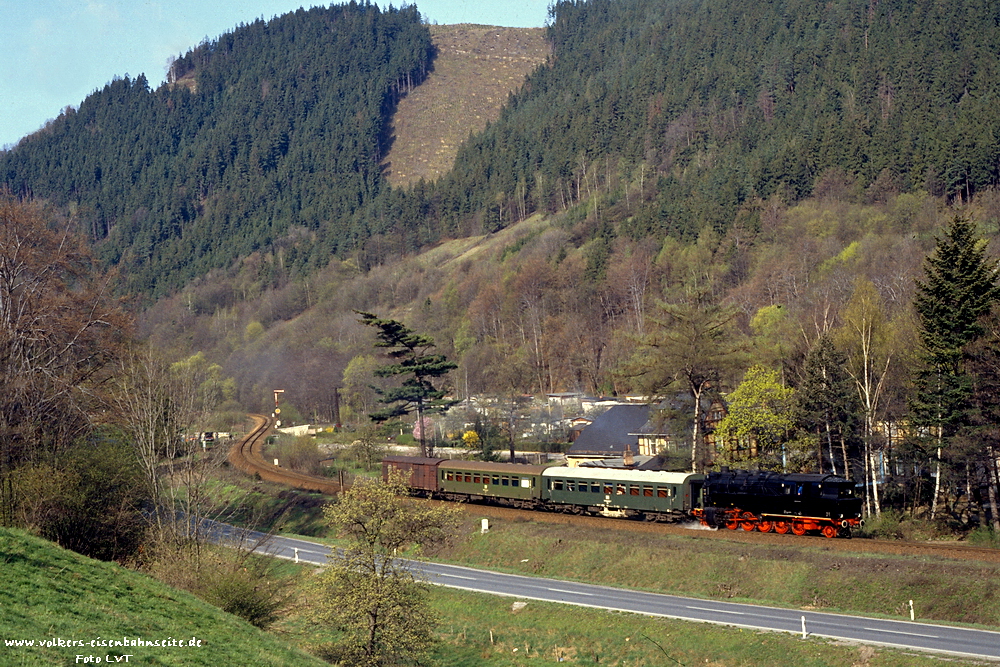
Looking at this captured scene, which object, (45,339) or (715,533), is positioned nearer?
(45,339)

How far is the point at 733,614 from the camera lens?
3303cm

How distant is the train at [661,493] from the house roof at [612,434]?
16356 millimetres

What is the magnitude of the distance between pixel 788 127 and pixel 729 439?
94.2 meters

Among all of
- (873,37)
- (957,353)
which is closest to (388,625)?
(957,353)

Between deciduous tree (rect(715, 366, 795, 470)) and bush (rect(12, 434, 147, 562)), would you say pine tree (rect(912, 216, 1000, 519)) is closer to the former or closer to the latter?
deciduous tree (rect(715, 366, 795, 470))

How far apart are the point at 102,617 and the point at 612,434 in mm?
53967

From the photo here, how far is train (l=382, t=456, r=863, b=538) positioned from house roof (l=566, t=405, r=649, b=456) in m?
16.4

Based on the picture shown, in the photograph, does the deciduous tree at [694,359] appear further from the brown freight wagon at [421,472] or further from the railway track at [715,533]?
the brown freight wagon at [421,472]

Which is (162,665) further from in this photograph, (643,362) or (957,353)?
(643,362)

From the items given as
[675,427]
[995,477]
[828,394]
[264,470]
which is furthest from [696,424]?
[264,470]

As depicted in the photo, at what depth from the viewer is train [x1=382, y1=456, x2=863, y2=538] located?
4091cm

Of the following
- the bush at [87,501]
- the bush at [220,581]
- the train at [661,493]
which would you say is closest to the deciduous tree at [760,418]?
the train at [661,493]

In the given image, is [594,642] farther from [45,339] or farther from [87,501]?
[45,339]

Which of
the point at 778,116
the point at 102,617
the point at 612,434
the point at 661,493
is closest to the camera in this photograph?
the point at 102,617
